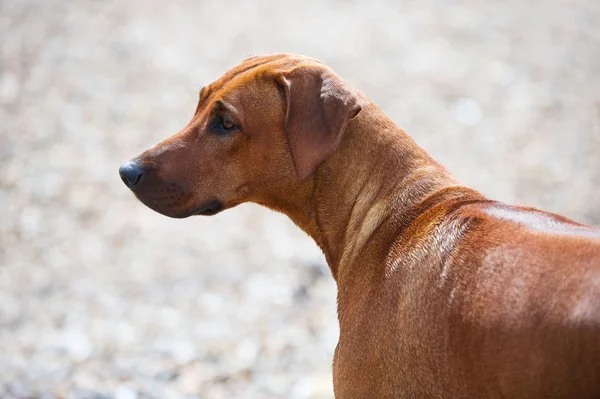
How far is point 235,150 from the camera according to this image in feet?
12.9

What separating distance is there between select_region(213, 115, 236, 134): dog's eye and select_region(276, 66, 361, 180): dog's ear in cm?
29

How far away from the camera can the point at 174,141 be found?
401 centimetres

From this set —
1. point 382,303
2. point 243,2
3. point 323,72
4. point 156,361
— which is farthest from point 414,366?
point 243,2

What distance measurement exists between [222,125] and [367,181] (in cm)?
73

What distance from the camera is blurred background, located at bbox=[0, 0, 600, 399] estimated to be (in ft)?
21.3

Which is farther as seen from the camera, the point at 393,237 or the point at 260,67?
the point at 260,67

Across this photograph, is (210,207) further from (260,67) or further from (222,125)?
(260,67)

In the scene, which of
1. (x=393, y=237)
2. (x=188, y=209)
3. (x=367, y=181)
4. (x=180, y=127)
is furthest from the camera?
(x=180, y=127)

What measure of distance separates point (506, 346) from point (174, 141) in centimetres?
189

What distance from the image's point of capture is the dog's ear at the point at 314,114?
3.69m

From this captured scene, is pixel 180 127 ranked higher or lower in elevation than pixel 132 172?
lower

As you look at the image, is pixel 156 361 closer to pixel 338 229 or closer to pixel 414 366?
pixel 338 229

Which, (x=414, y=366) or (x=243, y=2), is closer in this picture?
(x=414, y=366)

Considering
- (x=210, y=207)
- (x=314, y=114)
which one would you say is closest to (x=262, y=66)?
(x=314, y=114)
